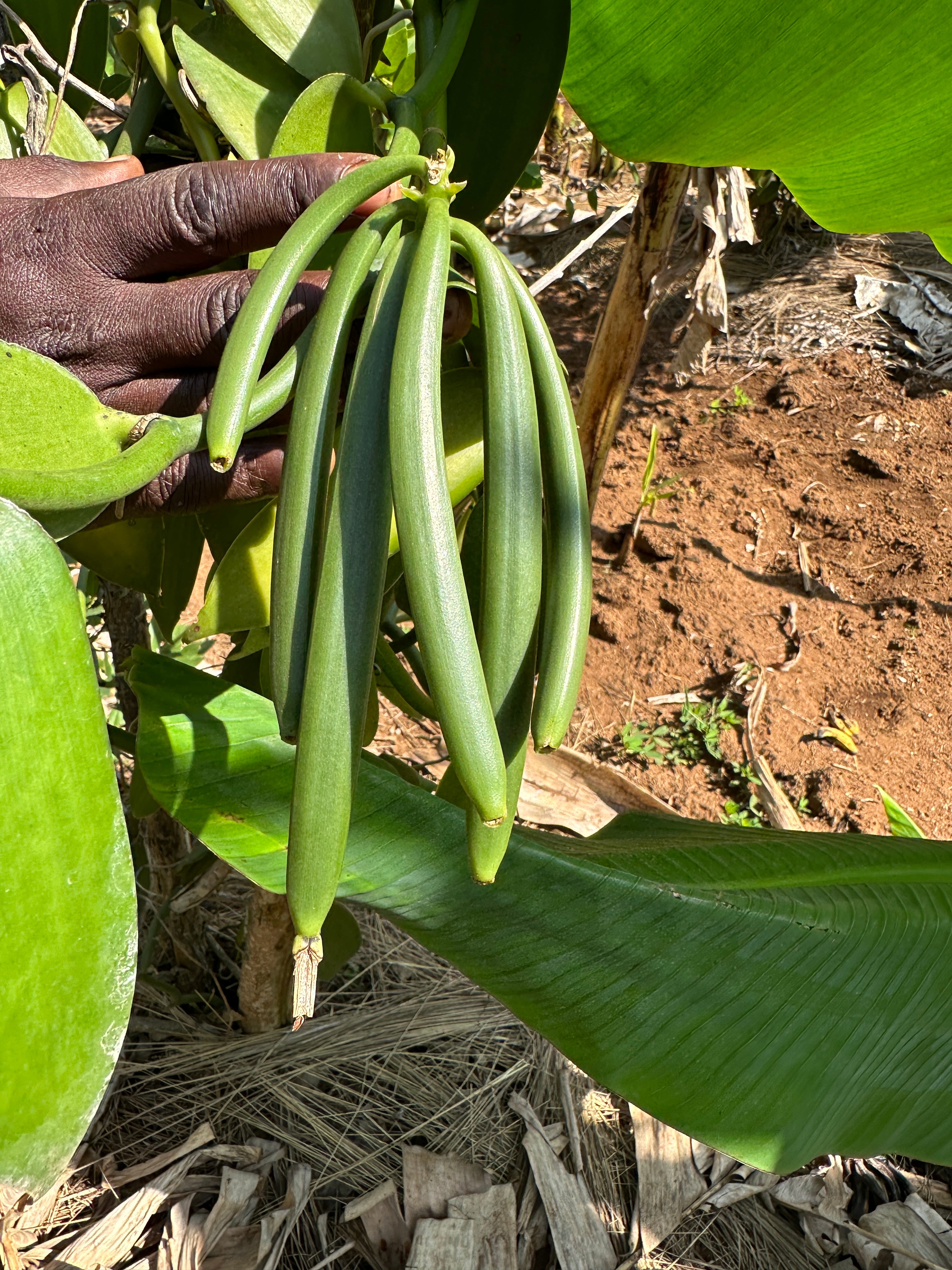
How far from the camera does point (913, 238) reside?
316cm

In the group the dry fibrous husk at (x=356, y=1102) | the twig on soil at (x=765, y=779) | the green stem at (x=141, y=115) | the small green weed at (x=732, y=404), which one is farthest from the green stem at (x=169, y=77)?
the small green weed at (x=732, y=404)

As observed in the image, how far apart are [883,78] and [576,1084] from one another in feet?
3.56

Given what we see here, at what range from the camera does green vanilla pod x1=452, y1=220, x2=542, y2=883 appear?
37cm

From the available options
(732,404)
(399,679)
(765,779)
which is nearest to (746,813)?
(765,779)

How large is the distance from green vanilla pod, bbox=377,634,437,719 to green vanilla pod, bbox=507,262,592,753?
1.04 ft

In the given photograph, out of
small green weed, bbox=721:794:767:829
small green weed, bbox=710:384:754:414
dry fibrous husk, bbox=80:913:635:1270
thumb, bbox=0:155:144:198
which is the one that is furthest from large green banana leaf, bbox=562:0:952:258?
small green weed, bbox=710:384:754:414

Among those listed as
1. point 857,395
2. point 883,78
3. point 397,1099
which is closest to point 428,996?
point 397,1099

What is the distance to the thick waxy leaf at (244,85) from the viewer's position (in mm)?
508

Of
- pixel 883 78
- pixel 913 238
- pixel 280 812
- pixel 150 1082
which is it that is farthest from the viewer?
pixel 913 238

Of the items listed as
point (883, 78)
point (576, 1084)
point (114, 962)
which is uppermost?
point (883, 78)

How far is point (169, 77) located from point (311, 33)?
0.35 feet

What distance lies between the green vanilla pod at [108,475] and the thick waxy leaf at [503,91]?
0.30 meters

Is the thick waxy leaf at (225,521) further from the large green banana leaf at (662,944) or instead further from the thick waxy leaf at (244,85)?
the thick waxy leaf at (244,85)

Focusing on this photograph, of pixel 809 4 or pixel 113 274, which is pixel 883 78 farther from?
pixel 113 274
